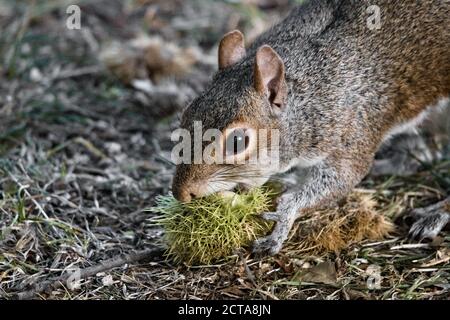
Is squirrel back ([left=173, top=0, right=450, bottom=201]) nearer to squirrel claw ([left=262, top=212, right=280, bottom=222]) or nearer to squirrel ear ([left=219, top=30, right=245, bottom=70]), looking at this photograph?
squirrel ear ([left=219, top=30, right=245, bottom=70])

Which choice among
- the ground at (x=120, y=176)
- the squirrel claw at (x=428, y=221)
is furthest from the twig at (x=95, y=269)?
the squirrel claw at (x=428, y=221)

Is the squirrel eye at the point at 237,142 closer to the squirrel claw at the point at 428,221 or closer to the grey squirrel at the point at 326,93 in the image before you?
the grey squirrel at the point at 326,93

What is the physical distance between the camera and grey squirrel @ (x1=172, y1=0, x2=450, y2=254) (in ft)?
13.9

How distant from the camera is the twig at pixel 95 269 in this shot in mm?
4055

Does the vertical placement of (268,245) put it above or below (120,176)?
below

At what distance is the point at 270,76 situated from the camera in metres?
4.34

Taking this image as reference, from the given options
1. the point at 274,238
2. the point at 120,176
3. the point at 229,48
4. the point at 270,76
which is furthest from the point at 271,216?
the point at 120,176

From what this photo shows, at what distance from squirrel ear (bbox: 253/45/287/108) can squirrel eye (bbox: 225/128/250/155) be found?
29 cm

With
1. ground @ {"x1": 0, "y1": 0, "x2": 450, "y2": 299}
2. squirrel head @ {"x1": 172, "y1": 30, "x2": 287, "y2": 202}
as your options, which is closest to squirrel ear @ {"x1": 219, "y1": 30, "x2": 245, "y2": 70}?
squirrel head @ {"x1": 172, "y1": 30, "x2": 287, "y2": 202}

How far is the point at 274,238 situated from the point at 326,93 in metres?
1.00

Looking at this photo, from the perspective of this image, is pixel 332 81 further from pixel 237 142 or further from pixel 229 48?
pixel 237 142
